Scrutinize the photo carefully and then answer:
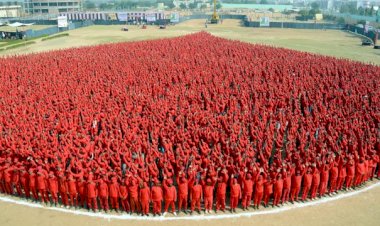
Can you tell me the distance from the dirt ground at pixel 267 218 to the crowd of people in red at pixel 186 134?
418mm

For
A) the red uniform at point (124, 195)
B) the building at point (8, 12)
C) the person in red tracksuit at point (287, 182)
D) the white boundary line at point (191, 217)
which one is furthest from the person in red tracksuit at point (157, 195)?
the building at point (8, 12)

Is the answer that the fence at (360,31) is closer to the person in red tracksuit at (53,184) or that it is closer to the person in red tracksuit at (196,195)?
the person in red tracksuit at (196,195)

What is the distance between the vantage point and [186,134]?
11.3m

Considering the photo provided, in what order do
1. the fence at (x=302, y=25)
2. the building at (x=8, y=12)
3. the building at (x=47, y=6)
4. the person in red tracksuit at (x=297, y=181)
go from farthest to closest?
1. the building at (x=47, y=6)
2. the building at (x=8, y=12)
3. the fence at (x=302, y=25)
4. the person in red tracksuit at (x=297, y=181)

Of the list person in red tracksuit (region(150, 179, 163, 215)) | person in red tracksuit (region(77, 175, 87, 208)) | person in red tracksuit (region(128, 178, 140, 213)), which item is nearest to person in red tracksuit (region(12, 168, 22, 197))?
person in red tracksuit (region(77, 175, 87, 208))

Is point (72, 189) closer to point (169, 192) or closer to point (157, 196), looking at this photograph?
point (157, 196)

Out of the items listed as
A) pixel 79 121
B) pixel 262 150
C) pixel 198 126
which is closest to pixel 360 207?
pixel 262 150

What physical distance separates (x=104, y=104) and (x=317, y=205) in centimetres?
914

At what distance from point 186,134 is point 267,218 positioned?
3714 millimetres

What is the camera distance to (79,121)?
1315cm

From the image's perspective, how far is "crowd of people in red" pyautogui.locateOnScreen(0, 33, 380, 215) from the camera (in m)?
9.05

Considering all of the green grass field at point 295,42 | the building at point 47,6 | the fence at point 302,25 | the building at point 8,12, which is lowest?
the green grass field at point 295,42

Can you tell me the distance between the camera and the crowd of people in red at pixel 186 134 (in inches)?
356

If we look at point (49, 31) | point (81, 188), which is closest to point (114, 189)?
point (81, 188)
